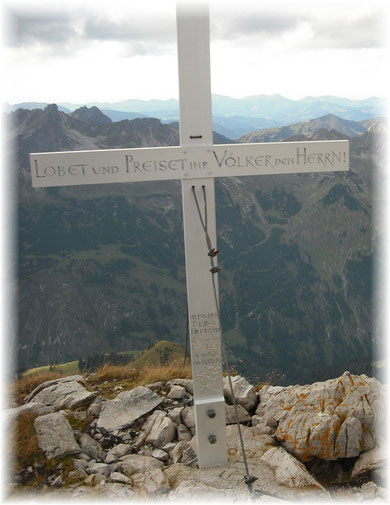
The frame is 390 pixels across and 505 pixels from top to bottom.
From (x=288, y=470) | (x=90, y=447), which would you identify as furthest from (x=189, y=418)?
(x=288, y=470)

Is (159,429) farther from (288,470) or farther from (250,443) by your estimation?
(288,470)

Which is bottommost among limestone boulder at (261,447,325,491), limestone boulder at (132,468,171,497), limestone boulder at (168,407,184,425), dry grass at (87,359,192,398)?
limestone boulder at (132,468,171,497)

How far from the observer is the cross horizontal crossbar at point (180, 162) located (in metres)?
5.46

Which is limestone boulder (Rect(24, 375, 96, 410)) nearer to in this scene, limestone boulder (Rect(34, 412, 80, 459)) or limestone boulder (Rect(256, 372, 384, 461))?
limestone boulder (Rect(34, 412, 80, 459))

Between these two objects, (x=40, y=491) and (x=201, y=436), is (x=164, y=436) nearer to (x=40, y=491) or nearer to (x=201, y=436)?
(x=201, y=436)

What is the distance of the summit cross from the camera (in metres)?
5.49

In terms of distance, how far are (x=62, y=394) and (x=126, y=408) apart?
1.20 metres

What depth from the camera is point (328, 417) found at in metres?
6.27

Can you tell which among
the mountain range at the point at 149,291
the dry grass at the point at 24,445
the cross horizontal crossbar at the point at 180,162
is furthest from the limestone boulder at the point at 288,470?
the mountain range at the point at 149,291

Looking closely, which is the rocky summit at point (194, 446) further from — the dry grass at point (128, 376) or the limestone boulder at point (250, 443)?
the dry grass at point (128, 376)

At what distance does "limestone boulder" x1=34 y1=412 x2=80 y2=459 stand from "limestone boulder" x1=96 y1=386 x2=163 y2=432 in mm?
539

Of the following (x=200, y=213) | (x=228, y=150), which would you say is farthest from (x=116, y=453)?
(x=228, y=150)

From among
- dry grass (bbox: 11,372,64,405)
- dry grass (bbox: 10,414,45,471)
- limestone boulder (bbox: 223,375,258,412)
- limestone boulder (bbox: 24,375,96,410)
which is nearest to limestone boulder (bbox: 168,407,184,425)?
limestone boulder (bbox: 223,375,258,412)

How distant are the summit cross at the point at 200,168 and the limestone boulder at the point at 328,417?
0.99 meters
